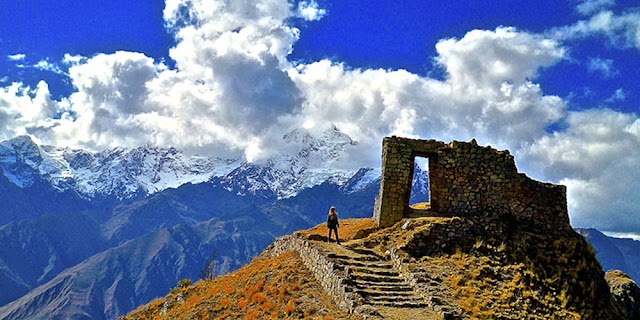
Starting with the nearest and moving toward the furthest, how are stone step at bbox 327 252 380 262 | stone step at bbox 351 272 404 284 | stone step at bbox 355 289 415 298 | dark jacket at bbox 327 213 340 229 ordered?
stone step at bbox 355 289 415 298, stone step at bbox 351 272 404 284, stone step at bbox 327 252 380 262, dark jacket at bbox 327 213 340 229

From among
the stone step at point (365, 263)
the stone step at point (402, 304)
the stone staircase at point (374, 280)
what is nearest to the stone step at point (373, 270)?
the stone staircase at point (374, 280)

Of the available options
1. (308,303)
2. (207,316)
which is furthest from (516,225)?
(207,316)

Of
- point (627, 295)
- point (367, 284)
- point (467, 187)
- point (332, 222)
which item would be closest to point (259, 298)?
point (367, 284)

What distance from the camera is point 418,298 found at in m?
24.8

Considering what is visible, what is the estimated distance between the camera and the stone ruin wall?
3412 cm

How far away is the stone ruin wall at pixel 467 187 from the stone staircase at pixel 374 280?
283 inches

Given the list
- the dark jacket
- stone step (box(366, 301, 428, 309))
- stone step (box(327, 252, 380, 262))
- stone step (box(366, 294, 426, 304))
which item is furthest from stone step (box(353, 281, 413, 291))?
the dark jacket

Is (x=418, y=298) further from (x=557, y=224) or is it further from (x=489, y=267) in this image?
(x=557, y=224)

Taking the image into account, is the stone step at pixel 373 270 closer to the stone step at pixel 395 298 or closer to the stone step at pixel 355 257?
the stone step at pixel 355 257

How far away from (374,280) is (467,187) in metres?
11.5

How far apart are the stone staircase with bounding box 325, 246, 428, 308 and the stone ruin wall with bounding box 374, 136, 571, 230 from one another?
718cm

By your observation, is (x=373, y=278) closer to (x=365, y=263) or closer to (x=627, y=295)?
(x=365, y=263)

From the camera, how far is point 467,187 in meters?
35.0

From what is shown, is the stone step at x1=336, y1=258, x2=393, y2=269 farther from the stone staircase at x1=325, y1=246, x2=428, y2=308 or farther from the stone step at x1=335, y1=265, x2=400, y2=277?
the stone step at x1=335, y1=265, x2=400, y2=277
